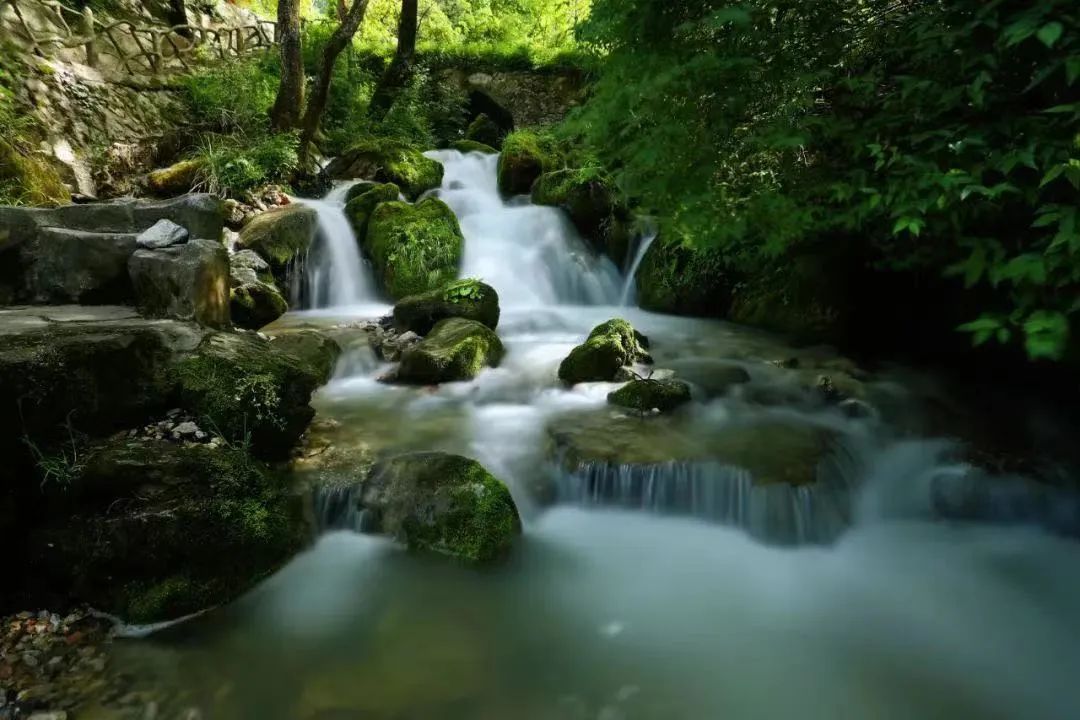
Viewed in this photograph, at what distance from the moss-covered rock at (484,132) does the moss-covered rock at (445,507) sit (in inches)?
548

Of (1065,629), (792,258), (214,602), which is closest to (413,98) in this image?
(792,258)

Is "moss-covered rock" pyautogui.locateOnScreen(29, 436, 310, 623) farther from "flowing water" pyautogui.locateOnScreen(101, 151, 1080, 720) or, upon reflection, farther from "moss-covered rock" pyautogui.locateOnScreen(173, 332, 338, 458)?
"moss-covered rock" pyautogui.locateOnScreen(173, 332, 338, 458)

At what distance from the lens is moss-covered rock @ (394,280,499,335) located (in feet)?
24.8

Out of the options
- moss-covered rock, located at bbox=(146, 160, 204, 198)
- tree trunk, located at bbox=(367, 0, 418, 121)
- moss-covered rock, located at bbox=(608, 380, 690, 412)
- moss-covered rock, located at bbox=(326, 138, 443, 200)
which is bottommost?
moss-covered rock, located at bbox=(608, 380, 690, 412)

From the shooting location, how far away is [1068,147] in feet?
7.06

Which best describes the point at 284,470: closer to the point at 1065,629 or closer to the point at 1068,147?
the point at 1068,147

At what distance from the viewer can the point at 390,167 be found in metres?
11.9

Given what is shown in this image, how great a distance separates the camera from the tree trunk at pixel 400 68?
15531 millimetres

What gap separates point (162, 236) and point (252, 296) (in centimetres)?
255

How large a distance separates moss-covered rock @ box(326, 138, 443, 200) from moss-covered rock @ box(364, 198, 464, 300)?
2.12 metres

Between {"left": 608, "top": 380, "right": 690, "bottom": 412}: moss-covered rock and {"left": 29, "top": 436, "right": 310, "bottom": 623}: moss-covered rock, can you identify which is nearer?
{"left": 29, "top": 436, "right": 310, "bottom": 623}: moss-covered rock

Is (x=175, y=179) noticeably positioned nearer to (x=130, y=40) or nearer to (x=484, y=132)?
(x=130, y=40)

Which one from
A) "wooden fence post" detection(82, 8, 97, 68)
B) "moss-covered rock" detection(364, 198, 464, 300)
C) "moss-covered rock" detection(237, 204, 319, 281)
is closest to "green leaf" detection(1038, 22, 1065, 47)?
"moss-covered rock" detection(364, 198, 464, 300)

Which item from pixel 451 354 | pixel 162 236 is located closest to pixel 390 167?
pixel 451 354
